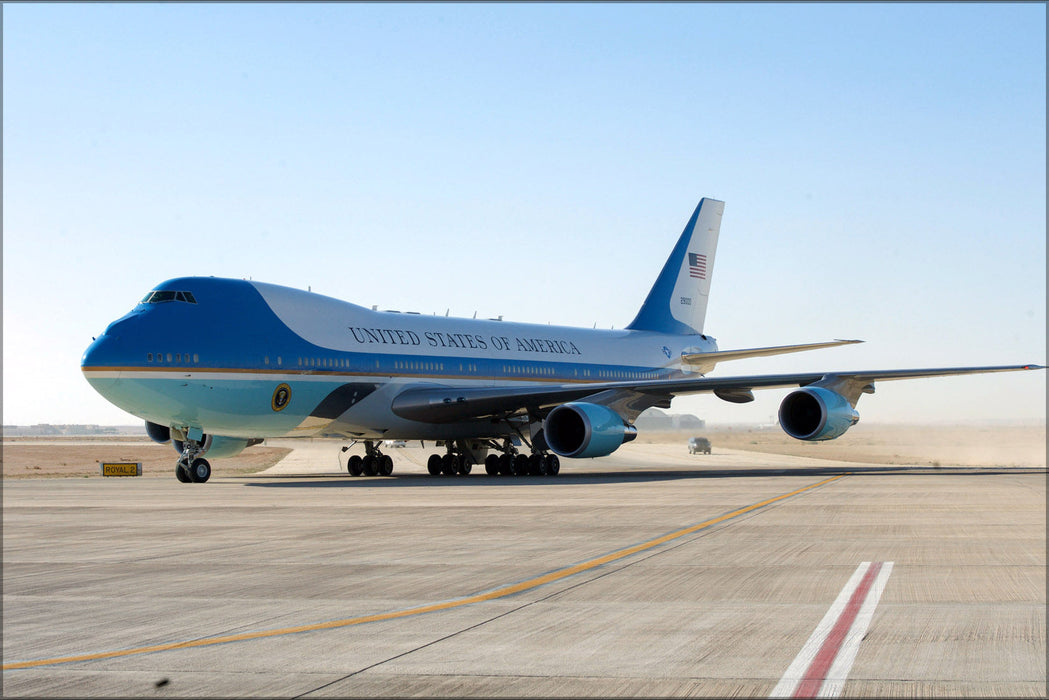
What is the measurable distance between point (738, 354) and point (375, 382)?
15258mm

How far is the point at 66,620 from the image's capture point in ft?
27.2

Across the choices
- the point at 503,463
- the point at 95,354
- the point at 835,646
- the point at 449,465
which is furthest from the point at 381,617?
the point at 449,465

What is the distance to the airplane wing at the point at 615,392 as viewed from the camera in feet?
99.0

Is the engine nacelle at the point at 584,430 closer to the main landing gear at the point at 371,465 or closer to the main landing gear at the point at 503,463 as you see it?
the main landing gear at the point at 503,463

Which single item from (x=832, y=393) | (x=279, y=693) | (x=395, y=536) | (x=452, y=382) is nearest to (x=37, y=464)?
(x=452, y=382)

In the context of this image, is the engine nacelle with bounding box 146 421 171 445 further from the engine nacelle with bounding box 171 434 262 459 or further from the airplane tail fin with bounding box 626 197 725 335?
the airplane tail fin with bounding box 626 197 725 335

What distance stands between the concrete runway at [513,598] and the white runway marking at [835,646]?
78 mm

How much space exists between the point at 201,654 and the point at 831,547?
295 inches

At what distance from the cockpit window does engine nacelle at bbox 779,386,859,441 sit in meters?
15.1

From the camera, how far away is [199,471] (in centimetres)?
2744

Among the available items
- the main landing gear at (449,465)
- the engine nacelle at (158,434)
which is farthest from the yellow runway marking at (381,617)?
the main landing gear at (449,465)

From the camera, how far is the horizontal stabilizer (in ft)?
118

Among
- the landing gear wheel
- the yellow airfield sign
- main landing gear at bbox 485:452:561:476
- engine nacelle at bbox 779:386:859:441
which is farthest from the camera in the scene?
the yellow airfield sign

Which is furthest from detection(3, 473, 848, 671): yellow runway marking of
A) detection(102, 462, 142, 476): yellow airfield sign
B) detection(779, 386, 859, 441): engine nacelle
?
detection(102, 462, 142, 476): yellow airfield sign
